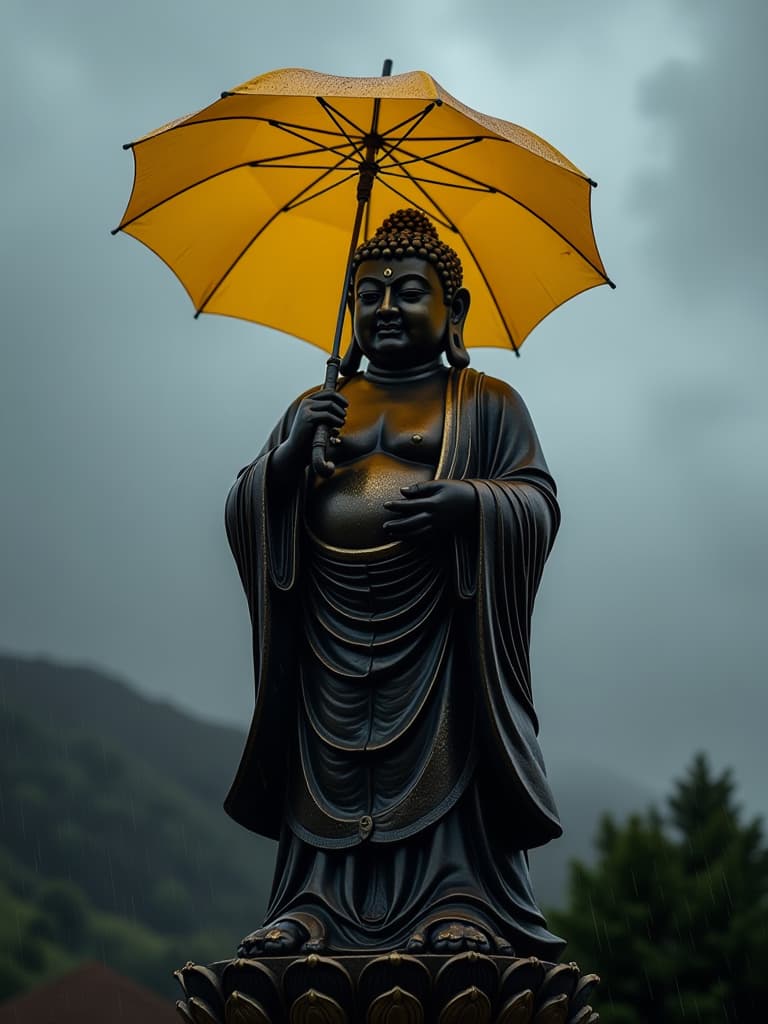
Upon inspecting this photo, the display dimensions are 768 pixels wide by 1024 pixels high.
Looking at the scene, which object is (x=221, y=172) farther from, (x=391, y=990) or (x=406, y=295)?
(x=391, y=990)

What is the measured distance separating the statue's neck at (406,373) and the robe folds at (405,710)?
28cm

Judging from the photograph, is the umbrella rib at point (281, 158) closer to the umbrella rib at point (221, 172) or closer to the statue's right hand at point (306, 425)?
the umbrella rib at point (221, 172)

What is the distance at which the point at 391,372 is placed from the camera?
241 inches

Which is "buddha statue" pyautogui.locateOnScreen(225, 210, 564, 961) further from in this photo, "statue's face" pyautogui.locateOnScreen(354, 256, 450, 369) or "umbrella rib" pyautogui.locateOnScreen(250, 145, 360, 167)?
"umbrella rib" pyautogui.locateOnScreen(250, 145, 360, 167)

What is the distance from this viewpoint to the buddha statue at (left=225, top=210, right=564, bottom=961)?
5238 millimetres

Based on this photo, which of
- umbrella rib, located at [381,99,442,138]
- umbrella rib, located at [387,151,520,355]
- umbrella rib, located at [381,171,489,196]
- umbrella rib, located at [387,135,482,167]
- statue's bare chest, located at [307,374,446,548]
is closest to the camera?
statue's bare chest, located at [307,374,446,548]

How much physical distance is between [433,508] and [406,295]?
1.03m

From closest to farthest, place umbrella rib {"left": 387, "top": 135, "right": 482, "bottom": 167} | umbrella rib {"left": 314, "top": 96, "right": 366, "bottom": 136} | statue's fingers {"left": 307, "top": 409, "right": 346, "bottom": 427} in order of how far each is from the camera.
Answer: statue's fingers {"left": 307, "top": 409, "right": 346, "bottom": 427} < umbrella rib {"left": 314, "top": 96, "right": 366, "bottom": 136} < umbrella rib {"left": 387, "top": 135, "right": 482, "bottom": 167}

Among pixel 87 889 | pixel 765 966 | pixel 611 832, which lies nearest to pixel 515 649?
pixel 765 966

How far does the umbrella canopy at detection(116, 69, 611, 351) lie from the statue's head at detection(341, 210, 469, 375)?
0.40 meters

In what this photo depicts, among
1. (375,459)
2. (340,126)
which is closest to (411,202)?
(340,126)

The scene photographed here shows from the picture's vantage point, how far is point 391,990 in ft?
15.2

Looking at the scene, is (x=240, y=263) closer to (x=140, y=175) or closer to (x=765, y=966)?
(x=140, y=175)

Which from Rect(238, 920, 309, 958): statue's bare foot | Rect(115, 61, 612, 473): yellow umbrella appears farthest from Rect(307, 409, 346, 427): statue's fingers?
Rect(238, 920, 309, 958): statue's bare foot
